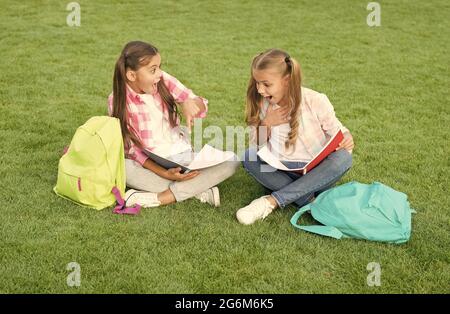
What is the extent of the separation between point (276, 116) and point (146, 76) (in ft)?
2.90

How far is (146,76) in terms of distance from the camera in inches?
146

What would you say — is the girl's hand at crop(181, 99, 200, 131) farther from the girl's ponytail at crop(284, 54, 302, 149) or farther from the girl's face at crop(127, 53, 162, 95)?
the girl's ponytail at crop(284, 54, 302, 149)

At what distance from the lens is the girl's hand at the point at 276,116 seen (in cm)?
367

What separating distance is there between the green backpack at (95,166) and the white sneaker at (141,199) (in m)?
0.06

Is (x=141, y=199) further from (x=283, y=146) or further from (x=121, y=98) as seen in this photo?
(x=283, y=146)

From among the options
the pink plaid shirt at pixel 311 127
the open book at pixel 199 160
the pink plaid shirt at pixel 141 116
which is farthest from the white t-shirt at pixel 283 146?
the pink plaid shirt at pixel 141 116

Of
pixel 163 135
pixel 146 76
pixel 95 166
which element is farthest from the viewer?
pixel 163 135

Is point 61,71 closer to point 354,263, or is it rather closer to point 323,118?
point 323,118

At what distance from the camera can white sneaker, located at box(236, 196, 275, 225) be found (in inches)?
137

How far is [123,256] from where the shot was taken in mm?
3135

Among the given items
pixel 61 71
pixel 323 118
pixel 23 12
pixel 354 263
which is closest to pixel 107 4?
pixel 23 12

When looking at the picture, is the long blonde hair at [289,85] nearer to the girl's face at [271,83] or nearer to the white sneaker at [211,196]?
the girl's face at [271,83]

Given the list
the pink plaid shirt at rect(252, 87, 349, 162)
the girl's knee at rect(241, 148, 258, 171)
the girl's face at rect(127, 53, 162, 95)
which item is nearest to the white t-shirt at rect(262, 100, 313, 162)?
the pink plaid shirt at rect(252, 87, 349, 162)

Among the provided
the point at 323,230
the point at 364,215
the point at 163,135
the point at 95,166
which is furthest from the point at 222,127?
the point at 364,215
